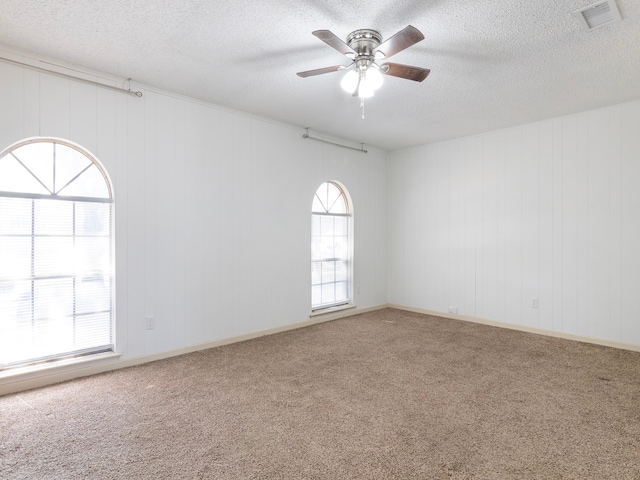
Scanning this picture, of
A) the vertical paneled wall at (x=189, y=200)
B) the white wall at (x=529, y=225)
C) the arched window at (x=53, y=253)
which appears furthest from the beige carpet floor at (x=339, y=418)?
the white wall at (x=529, y=225)

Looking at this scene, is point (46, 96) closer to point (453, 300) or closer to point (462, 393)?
point (462, 393)

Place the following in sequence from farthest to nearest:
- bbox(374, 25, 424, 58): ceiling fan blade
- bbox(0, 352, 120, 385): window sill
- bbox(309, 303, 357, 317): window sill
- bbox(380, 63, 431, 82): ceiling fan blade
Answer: bbox(309, 303, 357, 317): window sill < bbox(0, 352, 120, 385): window sill < bbox(380, 63, 431, 82): ceiling fan blade < bbox(374, 25, 424, 58): ceiling fan blade

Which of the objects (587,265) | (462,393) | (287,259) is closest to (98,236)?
(287,259)

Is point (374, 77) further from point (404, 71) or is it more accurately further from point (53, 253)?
point (53, 253)

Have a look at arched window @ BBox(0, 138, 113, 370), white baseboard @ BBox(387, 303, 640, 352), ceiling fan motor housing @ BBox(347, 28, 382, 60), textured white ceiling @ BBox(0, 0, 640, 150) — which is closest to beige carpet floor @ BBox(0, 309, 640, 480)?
white baseboard @ BBox(387, 303, 640, 352)

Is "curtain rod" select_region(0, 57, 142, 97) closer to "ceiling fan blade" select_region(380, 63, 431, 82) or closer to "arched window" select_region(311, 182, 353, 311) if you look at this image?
"ceiling fan blade" select_region(380, 63, 431, 82)

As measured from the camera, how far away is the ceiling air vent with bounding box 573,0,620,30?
2289 millimetres

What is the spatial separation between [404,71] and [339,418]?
2.45m

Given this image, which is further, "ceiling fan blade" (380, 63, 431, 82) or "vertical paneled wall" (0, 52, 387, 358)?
"vertical paneled wall" (0, 52, 387, 358)

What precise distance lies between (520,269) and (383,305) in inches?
87.4

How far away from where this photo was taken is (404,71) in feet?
8.57

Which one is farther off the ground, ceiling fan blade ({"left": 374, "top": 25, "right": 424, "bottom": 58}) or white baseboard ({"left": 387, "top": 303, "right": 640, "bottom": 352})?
ceiling fan blade ({"left": 374, "top": 25, "right": 424, "bottom": 58})

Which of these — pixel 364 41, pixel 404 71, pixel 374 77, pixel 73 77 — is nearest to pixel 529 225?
pixel 404 71

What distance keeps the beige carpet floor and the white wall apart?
79 centimetres
